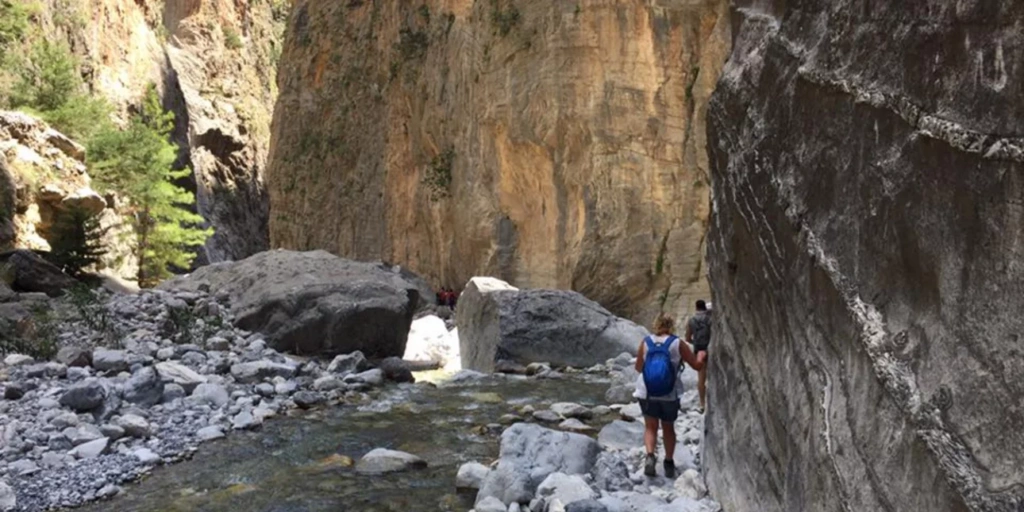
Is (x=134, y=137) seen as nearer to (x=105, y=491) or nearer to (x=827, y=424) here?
(x=105, y=491)

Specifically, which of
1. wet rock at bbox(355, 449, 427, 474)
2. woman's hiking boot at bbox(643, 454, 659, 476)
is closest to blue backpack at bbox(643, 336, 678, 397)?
woman's hiking boot at bbox(643, 454, 659, 476)

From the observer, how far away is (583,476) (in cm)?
655

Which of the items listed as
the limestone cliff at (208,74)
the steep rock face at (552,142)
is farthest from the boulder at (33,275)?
Result: the limestone cliff at (208,74)

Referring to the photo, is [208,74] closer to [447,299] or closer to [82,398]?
[447,299]

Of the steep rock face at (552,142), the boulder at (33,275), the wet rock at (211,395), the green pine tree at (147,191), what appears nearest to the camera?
the wet rock at (211,395)

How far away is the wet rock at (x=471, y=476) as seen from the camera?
6730mm

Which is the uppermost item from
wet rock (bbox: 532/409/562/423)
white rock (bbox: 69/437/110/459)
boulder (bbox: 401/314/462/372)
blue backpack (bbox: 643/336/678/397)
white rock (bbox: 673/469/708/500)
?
blue backpack (bbox: 643/336/678/397)

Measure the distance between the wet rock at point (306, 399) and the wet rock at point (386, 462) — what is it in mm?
2826

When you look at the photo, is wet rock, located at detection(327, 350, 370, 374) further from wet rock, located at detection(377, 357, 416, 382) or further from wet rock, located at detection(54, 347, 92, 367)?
wet rock, located at detection(54, 347, 92, 367)

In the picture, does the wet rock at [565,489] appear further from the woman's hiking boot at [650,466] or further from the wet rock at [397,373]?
the wet rock at [397,373]

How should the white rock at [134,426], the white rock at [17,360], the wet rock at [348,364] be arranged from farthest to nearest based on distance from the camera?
the wet rock at [348,364], the white rock at [17,360], the white rock at [134,426]

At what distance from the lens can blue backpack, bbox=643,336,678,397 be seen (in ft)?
21.1

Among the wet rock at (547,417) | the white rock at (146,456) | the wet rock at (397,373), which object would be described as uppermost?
the white rock at (146,456)

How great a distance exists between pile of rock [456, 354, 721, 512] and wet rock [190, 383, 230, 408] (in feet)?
13.3
